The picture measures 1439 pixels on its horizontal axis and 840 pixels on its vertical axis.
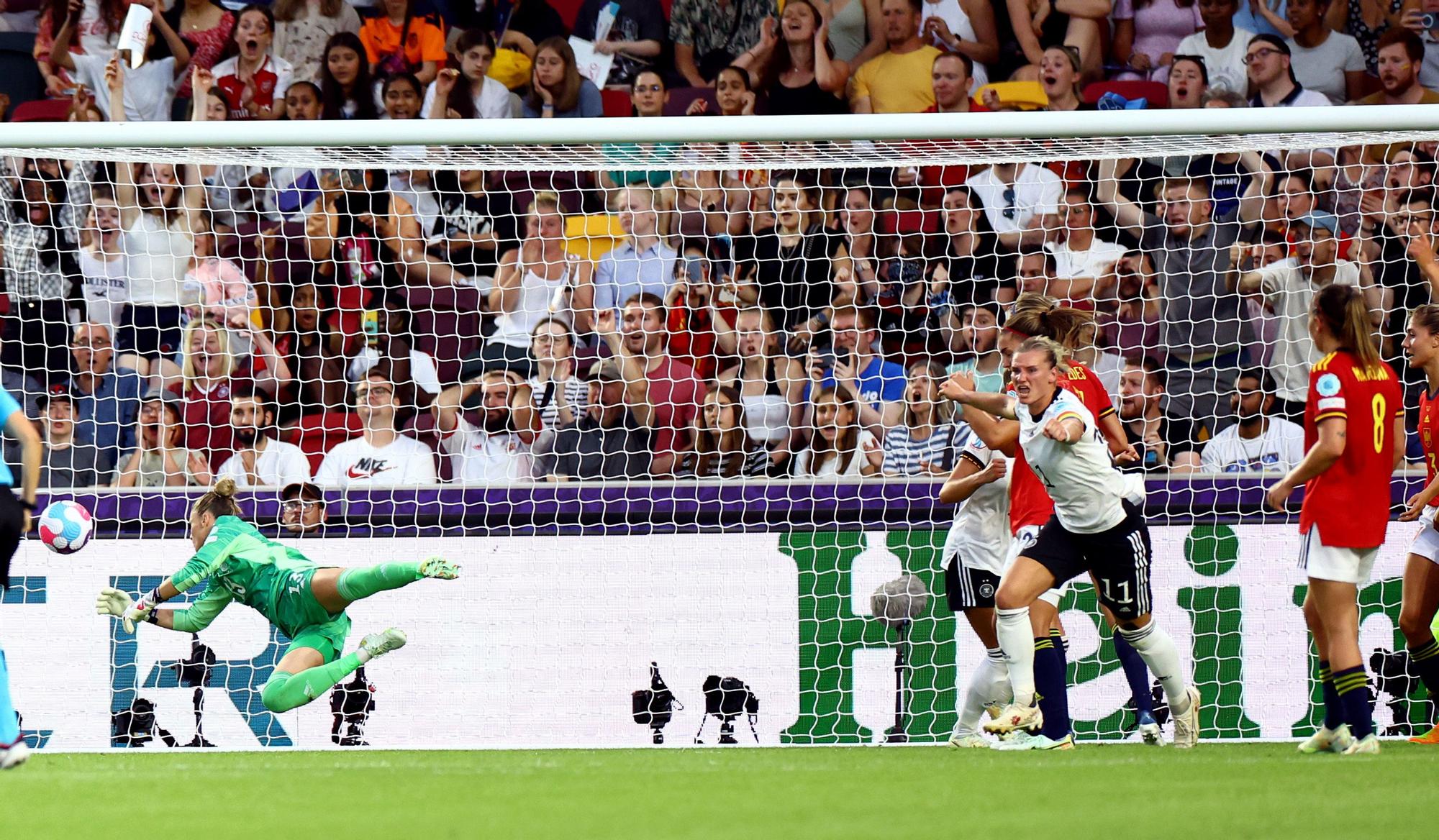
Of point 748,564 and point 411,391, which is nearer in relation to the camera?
point 748,564

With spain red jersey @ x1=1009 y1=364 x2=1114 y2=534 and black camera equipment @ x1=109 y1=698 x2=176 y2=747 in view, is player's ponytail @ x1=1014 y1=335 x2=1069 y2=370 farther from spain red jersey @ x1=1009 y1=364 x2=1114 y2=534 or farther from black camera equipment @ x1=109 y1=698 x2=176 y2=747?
A: black camera equipment @ x1=109 y1=698 x2=176 y2=747

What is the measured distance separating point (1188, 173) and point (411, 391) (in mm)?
4765

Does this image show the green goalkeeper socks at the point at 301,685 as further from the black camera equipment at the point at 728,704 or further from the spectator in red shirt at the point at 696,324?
the spectator in red shirt at the point at 696,324

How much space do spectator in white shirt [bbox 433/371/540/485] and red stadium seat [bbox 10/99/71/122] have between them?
4.61m

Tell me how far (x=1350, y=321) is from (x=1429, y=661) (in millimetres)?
1540

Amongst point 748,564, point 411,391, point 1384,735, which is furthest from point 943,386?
point 411,391

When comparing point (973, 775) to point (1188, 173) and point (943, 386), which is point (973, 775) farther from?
point (1188, 173)

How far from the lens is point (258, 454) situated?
924 cm

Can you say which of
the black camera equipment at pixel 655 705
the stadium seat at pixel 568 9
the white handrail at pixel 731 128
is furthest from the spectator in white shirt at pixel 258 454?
the stadium seat at pixel 568 9

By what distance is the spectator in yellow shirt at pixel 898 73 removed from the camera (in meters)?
11.4

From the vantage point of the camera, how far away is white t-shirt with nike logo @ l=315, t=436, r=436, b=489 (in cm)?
902

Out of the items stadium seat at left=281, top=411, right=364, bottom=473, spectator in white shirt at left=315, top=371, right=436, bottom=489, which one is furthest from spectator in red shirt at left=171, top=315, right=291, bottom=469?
spectator in white shirt at left=315, top=371, right=436, bottom=489

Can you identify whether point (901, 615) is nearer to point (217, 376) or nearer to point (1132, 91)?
point (217, 376)

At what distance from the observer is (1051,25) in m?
11.4
